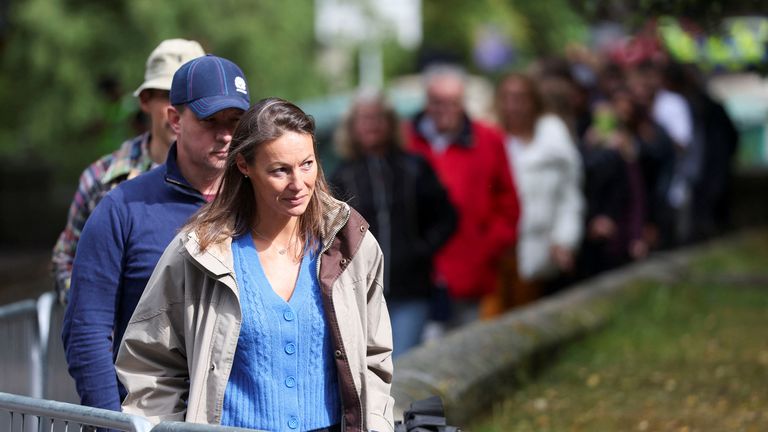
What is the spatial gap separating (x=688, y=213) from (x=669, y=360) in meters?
7.42

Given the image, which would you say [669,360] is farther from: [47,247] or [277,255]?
[47,247]

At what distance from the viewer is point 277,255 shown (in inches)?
160

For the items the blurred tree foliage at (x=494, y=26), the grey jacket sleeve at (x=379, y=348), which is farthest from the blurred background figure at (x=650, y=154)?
the blurred tree foliage at (x=494, y=26)

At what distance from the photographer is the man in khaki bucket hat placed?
524cm

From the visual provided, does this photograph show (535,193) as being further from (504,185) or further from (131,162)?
(131,162)

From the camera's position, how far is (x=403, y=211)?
8.48 m

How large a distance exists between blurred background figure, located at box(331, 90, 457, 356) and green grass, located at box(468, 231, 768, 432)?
81cm

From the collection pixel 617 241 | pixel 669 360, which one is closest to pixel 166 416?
pixel 669 360

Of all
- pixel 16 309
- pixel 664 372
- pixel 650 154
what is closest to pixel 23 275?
pixel 650 154

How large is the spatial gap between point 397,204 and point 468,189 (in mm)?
1348

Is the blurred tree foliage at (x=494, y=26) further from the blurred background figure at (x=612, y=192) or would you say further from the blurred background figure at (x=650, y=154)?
the blurred background figure at (x=612, y=192)

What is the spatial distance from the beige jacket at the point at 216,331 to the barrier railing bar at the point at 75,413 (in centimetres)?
23

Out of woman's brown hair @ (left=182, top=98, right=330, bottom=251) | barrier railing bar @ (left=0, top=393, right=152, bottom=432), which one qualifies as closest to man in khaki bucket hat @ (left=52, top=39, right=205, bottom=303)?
woman's brown hair @ (left=182, top=98, right=330, bottom=251)

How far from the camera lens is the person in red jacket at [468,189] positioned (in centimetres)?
960
